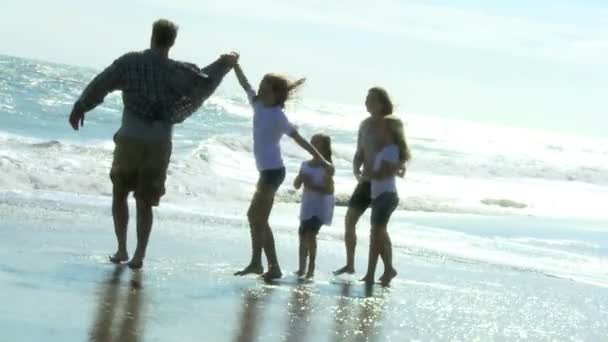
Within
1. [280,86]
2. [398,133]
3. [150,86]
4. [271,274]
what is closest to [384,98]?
[398,133]

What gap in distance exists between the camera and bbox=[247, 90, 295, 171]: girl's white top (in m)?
9.13

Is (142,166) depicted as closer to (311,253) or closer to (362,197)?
(311,253)

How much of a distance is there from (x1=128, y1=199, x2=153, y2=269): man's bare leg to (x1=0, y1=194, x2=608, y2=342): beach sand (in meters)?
0.12

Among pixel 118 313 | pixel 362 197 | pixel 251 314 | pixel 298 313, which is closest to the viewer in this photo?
pixel 118 313

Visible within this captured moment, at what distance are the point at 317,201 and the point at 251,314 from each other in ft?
9.35

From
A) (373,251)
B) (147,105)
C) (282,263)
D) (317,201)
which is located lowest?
(282,263)

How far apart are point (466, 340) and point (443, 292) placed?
2113mm

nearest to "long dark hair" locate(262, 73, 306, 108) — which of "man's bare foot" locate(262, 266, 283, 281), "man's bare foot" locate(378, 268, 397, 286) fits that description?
"man's bare foot" locate(262, 266, 283, 281)

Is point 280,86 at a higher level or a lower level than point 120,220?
higher

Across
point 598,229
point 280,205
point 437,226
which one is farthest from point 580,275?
point 598,229

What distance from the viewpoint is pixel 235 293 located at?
8.27 m

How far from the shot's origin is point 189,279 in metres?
8.64

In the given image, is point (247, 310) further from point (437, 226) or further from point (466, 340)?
point (437, 226)

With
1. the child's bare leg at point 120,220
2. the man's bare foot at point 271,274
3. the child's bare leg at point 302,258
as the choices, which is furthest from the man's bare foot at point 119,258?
the child's bare leg at point 302,258
